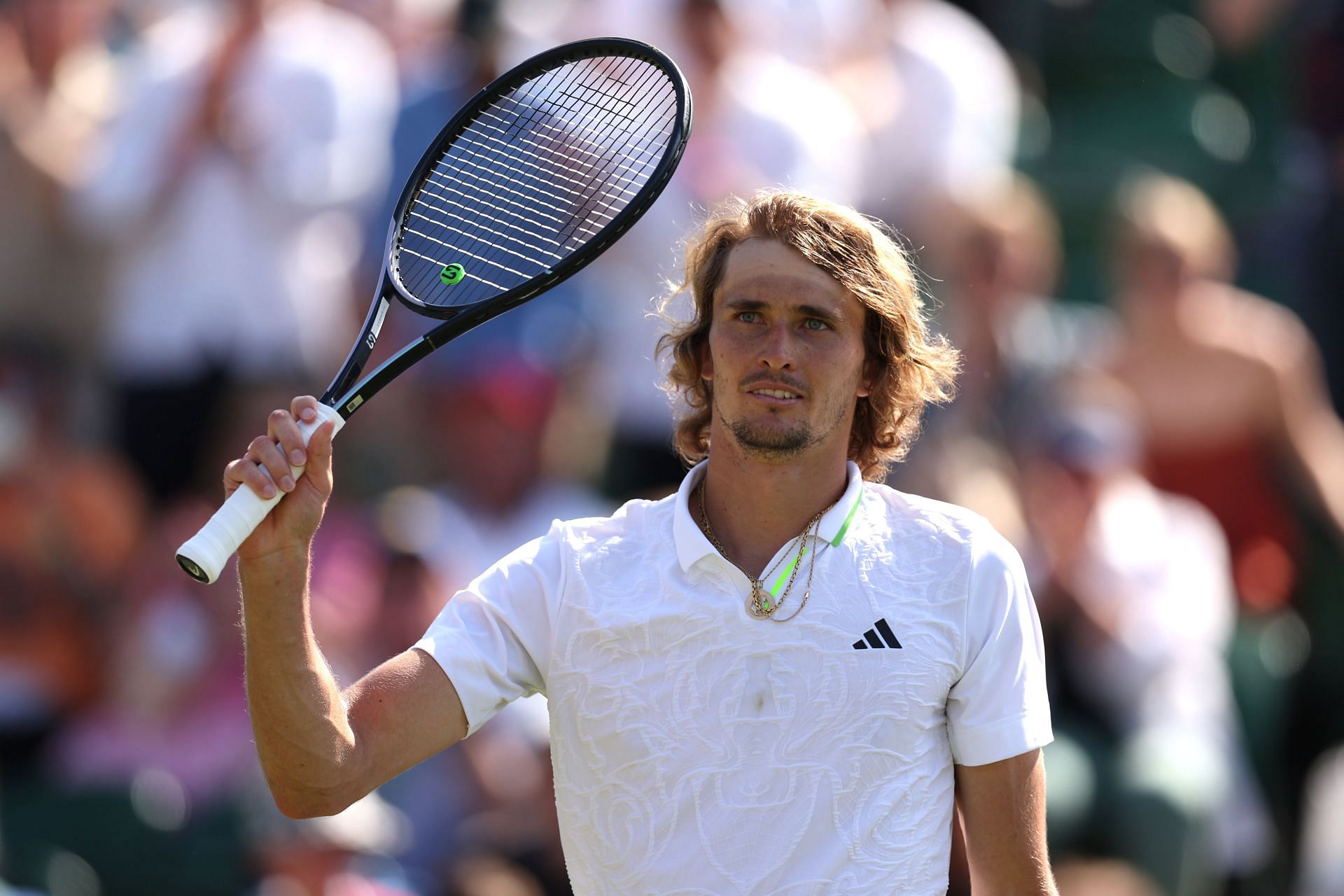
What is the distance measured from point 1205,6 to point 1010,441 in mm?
3437

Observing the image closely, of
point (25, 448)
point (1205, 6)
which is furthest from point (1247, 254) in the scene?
point (25, 448)

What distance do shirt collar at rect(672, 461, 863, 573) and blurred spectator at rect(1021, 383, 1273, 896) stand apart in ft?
9.74

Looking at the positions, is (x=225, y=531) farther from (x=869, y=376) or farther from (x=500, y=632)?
(x=869, y=376)

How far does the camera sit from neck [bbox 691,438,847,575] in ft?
10.6

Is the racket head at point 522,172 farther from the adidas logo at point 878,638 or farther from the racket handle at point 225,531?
the adidas logo at point 878,638

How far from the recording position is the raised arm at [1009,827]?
10.0 feet

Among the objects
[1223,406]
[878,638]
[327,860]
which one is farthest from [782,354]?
[1223,406]

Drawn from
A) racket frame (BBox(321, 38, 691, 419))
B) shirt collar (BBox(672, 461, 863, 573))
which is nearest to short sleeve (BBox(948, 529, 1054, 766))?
shirt collar (BBox(672, 461, 863, 573))

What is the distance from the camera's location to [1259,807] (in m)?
6.59

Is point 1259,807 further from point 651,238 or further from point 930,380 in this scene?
point 930,380

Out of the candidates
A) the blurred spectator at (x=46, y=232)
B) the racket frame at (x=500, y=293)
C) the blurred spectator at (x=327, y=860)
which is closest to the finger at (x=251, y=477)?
the racket frame at (x=500, y=293)

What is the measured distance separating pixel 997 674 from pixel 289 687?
1.13 metres

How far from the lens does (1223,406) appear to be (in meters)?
7.09

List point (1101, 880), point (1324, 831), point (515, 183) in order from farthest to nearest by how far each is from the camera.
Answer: point (1324, 831)
point (1101, 880)
point (515, 183)
